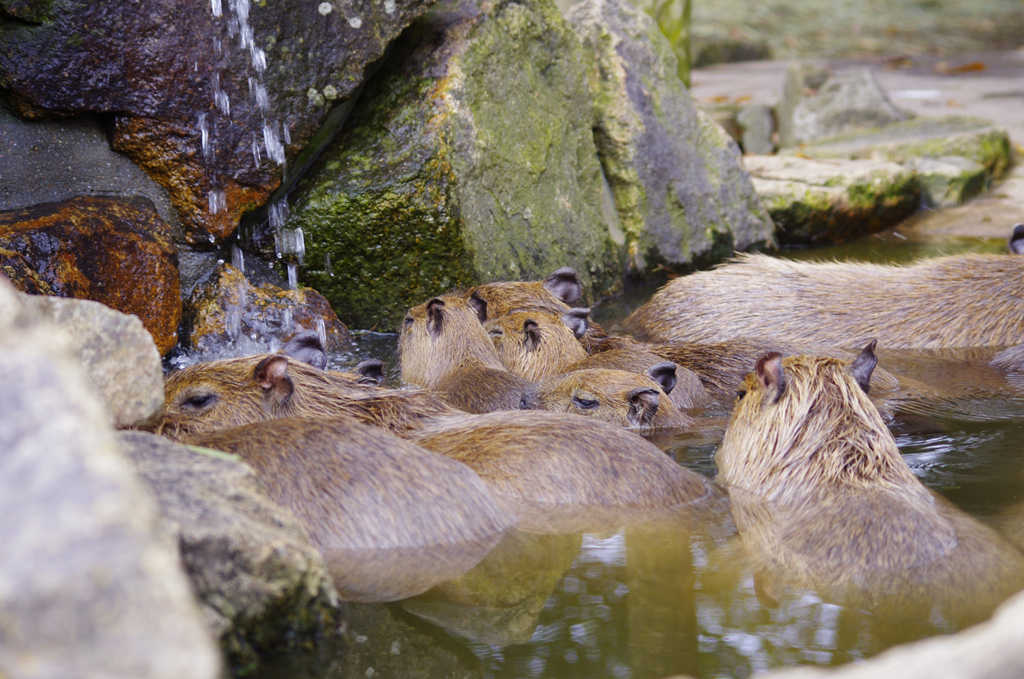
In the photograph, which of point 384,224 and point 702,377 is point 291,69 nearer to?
point 384,224

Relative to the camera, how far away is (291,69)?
4805 millimetres

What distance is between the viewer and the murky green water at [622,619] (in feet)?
7.25

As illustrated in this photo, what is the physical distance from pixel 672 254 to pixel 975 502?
3.80m

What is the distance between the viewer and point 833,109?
10.1 m

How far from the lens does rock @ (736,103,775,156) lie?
1012 centimetres

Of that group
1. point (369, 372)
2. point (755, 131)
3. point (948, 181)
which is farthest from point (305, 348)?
point (755, 131)

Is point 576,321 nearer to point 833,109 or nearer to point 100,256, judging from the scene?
point 100,256

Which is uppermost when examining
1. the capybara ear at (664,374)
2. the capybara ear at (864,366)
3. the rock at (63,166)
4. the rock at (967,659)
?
the rock at (63,166)

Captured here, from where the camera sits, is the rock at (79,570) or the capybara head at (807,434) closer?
the rock at (79,570)

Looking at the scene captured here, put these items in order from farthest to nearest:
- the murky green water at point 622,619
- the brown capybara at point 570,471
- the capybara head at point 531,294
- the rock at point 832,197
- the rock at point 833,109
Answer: the rock at point 833,109 < the rock at point 832,197 < the capybara head at point 531,294 < the brown capybara at point 570,471 < the murky green water at point 622,619

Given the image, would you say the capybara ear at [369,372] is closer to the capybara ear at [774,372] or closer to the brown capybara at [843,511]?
the brown capybara at [843,511]

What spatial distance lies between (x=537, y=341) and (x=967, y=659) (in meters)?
3.58

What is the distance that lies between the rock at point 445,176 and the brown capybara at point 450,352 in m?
0.59

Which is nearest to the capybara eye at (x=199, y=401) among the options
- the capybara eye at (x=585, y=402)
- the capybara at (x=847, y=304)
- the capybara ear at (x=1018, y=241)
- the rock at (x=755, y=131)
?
the capybara eye at (x=585, y=402)
